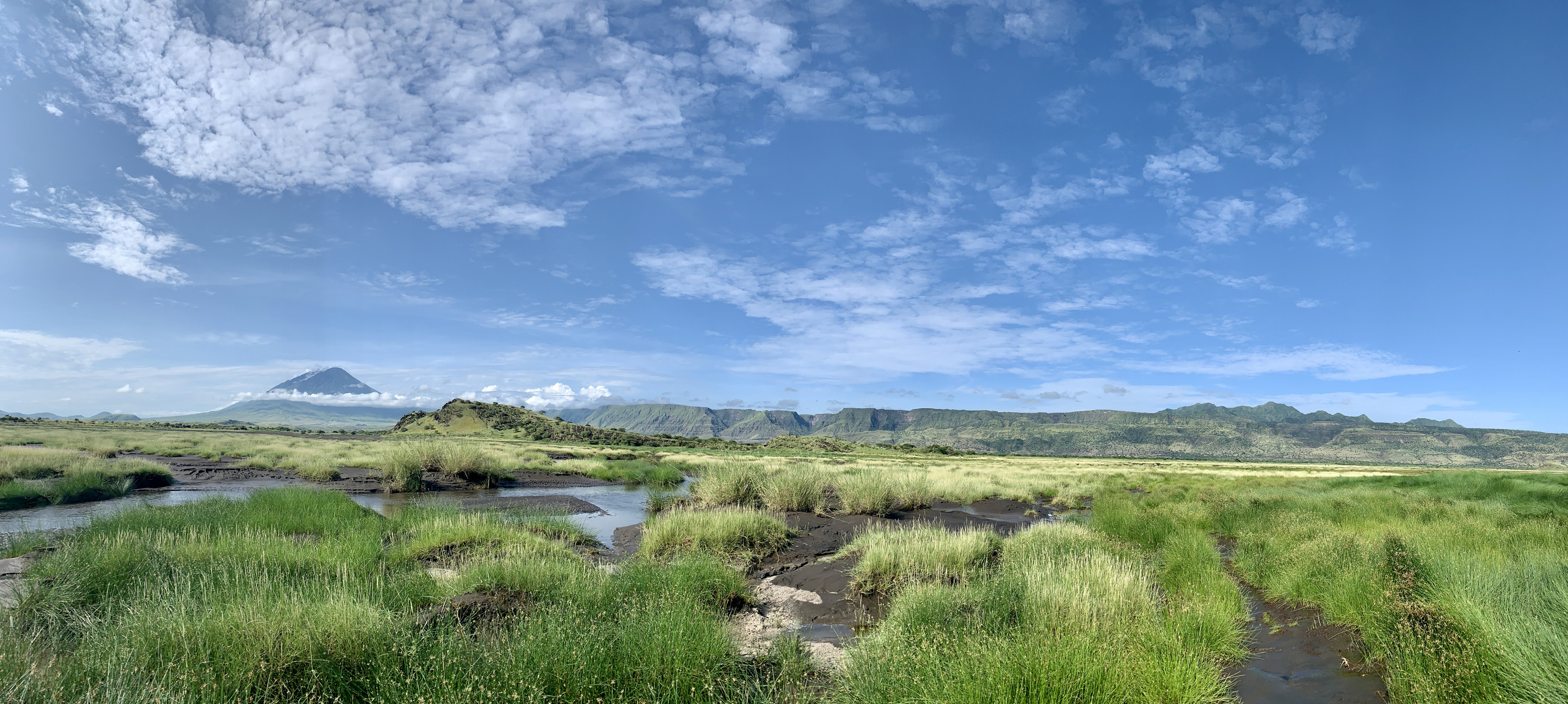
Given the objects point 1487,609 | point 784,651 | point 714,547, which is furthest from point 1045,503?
point 784,651

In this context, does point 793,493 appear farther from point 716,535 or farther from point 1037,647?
point 1037,647

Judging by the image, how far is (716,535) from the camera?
44.1ft

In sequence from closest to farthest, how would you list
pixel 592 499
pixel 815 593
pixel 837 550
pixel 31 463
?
pixel 815 593 → pixel 837 550 → pixel 31 463 → pixel 592 499

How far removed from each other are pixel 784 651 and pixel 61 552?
9294mm

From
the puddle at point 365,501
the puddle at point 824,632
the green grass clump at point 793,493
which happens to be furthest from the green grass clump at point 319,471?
the puddle at point 824,632

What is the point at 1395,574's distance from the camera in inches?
314

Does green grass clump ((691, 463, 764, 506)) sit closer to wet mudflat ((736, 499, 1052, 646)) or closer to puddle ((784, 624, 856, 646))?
wet mudflat ((736, 499, 1052, 646))

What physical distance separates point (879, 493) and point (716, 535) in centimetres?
835

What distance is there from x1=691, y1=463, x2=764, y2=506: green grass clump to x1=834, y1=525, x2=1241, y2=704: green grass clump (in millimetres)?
11897

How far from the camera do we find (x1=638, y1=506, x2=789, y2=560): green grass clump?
42.4 feet

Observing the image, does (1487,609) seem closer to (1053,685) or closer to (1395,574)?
(1395,574)

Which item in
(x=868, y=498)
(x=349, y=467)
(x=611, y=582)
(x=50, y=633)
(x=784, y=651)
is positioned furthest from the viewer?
(x=349, y=467)

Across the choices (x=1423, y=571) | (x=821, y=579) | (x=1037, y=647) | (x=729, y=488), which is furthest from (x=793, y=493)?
(x=1037, y=647)

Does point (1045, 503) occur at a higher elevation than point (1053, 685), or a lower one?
lower
